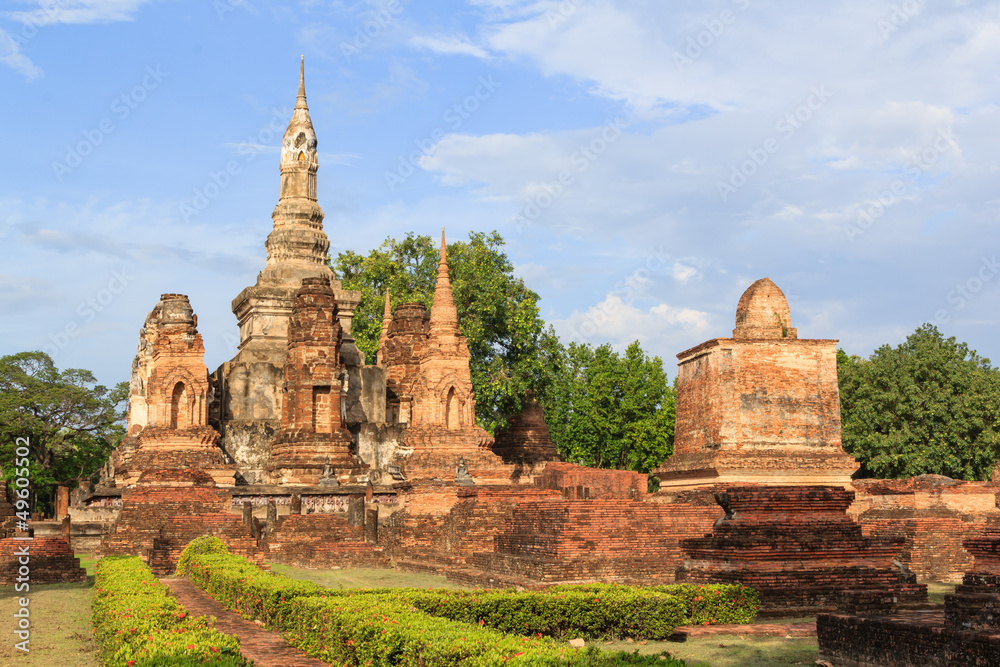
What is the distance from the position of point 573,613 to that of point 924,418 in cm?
2831

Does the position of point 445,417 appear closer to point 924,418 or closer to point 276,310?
point 276,310

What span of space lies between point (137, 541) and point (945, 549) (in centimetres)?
1414

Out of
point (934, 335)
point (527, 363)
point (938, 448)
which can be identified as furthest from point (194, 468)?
point (934, 335)

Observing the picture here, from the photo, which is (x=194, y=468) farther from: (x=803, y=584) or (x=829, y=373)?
(x=803, y=584)

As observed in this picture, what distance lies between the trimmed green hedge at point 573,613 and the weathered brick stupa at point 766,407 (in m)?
7.85

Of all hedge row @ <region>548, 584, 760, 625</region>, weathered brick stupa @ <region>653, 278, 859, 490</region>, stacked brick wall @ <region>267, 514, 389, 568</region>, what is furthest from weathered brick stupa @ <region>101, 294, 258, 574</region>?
hedge row @ <region>548, 584, 760, 625</region>

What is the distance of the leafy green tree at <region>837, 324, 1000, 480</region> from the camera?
115 ft

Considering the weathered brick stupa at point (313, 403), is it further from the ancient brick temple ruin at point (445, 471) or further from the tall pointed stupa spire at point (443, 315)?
the tall pointed stupa spire at point (443, 315)

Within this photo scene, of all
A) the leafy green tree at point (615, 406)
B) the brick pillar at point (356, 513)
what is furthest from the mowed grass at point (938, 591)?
the leafy green tree at point (615, 406)

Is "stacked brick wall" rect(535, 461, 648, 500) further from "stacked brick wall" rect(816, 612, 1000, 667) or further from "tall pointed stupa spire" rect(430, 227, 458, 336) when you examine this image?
"stacked brick wall" rect(816, 612, 1000, 667)

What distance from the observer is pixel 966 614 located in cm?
765

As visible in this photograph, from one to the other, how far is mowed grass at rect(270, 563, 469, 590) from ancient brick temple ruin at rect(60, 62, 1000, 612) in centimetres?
39

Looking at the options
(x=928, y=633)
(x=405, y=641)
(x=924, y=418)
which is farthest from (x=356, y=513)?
(x=924, y=418)

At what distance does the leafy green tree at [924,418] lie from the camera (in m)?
34.9
